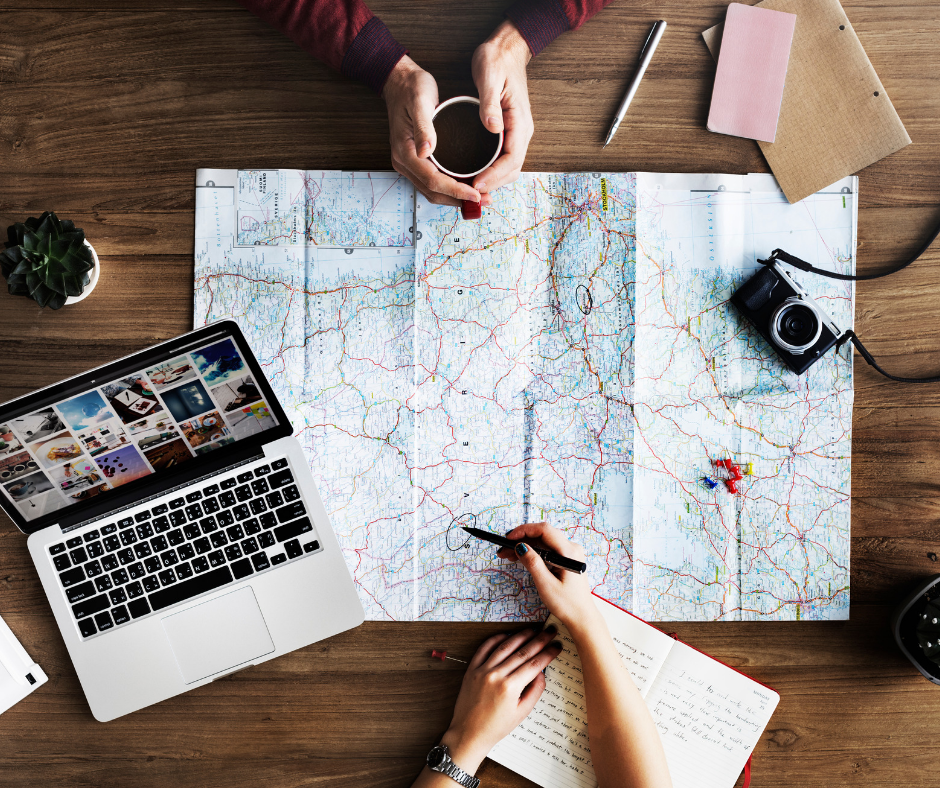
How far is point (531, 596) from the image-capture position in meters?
1.01

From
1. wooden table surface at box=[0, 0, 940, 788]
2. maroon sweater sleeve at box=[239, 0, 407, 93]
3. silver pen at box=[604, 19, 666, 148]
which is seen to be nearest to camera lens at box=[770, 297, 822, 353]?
wooden table surface at box=[0, 0, 940, 788]

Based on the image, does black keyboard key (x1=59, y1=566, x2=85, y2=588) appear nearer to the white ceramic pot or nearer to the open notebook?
the white ceramic pot

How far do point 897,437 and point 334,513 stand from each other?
0.94m

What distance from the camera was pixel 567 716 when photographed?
985mm

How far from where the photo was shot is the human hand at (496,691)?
95 centimetres

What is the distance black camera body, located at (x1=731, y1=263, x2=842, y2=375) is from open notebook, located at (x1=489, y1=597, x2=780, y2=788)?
1.63 ft

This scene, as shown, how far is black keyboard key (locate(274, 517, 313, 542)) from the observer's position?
0.94 m

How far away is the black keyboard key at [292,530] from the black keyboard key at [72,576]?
29 cm

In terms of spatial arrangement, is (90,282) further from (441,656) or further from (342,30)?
(441,656)

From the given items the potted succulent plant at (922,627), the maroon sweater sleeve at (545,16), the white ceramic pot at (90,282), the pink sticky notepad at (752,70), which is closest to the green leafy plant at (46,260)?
the white ceramic pot at (90,282)

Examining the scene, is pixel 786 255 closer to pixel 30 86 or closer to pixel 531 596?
pixel 531 596

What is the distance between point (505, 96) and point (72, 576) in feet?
3.16

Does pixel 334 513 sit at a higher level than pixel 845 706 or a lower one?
higher

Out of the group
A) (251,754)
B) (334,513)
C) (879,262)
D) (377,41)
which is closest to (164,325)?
(334,513)
